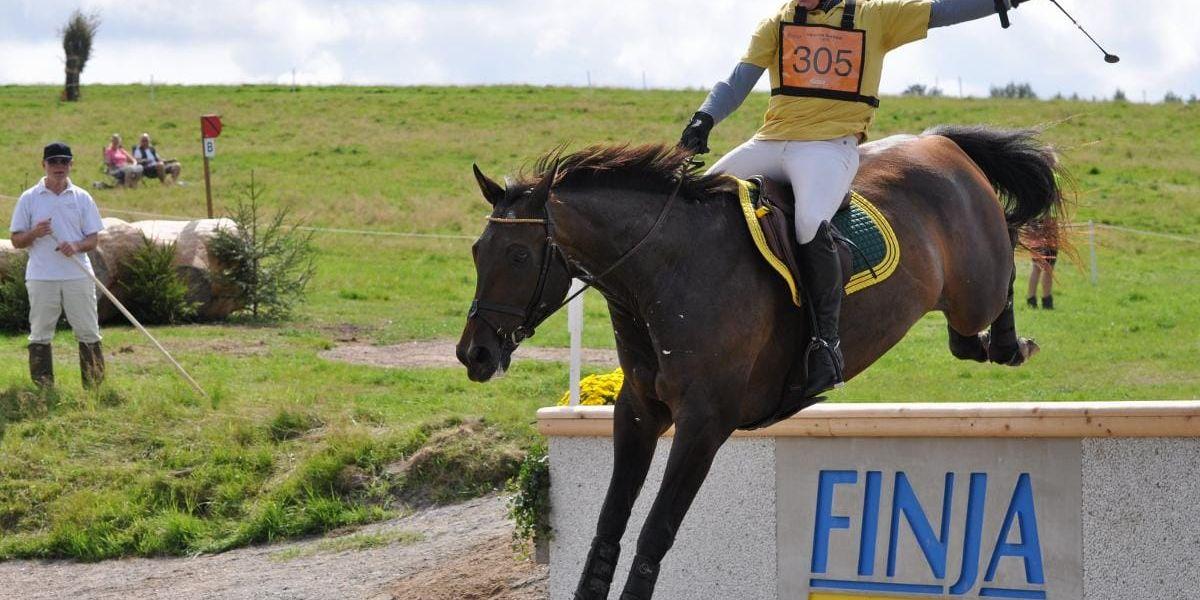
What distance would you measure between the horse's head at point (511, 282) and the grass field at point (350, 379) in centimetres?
28

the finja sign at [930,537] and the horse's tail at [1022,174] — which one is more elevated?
the horse's tail at [1022,174]

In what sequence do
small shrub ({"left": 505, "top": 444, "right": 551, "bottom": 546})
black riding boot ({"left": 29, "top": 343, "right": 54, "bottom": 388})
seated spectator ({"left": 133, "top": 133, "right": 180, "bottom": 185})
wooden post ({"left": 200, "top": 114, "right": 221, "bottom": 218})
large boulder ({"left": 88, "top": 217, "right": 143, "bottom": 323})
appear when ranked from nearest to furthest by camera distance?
1. small shrub ({"left": 505, "top": 444, "right": 551, "bottom": 546})
2. black riding boot ({"left": 29, "top": 343, "right": 54, "bottom": 388})
3. large boulder ({"left": 88, "top": 217, "right": 143, "bottom": 323})
4. wooden post ({"left": 200, "top": 114, "right": 221, "bottom": 218})
5. seated spectator ({"left": 133, "top": 133, "right": 180, "bottom": 185})

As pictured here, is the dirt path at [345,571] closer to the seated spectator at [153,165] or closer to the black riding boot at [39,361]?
the black riding boot at [39,361]

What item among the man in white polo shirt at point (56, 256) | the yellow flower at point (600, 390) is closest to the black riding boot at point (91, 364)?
the man in white polo shirt at point (56, 256)

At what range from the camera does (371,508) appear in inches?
352

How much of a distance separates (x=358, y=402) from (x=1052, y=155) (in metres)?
5.42

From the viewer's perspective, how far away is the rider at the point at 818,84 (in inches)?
221

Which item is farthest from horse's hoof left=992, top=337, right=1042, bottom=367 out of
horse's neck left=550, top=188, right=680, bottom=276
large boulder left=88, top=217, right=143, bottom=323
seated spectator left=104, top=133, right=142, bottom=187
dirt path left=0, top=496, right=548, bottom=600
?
seated spectator left=104, top=133, right=142, bottom=187

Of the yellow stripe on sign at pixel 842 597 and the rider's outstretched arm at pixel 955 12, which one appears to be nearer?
the rider's outstretched arm at pixel 955 12

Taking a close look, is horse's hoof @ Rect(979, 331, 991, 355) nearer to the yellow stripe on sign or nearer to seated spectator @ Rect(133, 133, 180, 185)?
the yellow stripe on sign

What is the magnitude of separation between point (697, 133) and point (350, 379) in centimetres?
648

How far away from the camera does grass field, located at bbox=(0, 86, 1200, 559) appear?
9.11 m

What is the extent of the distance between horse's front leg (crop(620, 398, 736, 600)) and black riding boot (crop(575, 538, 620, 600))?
0.48 feet

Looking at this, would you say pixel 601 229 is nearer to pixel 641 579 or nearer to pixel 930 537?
pixel 641 579
